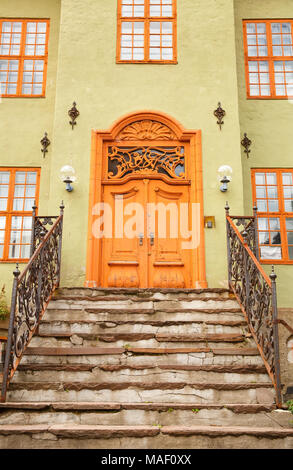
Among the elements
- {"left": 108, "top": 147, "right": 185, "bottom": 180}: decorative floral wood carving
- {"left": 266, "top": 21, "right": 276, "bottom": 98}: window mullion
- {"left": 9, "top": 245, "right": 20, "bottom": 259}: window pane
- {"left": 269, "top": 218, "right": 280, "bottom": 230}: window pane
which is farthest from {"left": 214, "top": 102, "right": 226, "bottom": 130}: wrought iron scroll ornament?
{"left": 9, "top": 245, "right": 20, "bottom": 259}: window pane

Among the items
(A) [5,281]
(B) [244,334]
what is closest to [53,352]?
(B) [244,334]

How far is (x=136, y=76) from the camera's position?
28.7ft

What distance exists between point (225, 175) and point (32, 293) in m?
4.21

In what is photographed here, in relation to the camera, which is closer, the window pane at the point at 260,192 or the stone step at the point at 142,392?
the stone step at the point at 142,392

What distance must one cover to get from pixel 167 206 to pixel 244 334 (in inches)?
131

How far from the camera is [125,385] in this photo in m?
4.66

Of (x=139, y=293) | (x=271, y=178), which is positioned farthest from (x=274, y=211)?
(x=139, y=293)

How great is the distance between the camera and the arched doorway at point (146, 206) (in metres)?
7.88

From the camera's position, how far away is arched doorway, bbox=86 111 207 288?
310 inches

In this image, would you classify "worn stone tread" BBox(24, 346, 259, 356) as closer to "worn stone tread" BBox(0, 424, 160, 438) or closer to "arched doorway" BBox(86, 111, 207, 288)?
"worn stone tread" BBox(0, 424, 160, 438)

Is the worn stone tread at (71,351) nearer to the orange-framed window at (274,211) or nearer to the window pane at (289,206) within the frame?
the orange-framed window at (274,211)

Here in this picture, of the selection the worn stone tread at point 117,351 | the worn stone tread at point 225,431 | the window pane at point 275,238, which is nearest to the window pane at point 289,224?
the window pane at point 275,238

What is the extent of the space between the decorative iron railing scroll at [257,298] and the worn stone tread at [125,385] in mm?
332

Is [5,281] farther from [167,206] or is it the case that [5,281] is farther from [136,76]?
[136,76]
